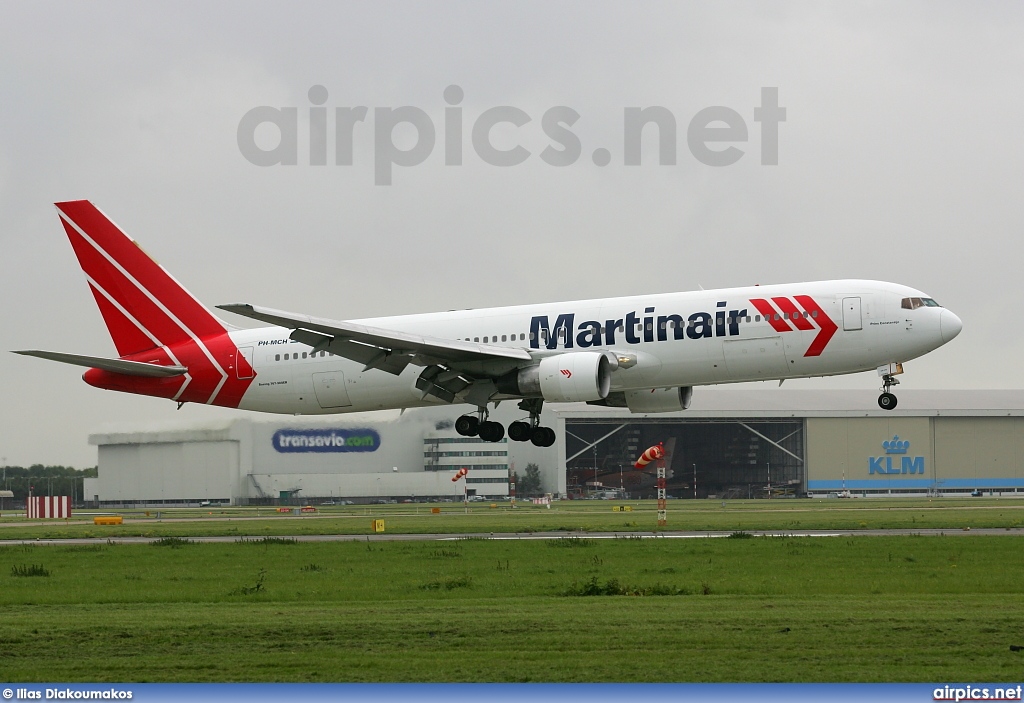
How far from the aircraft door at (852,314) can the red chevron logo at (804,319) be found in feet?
1.31

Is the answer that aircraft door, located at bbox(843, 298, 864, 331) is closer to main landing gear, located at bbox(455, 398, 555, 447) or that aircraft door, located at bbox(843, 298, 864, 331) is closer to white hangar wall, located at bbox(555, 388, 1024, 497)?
main landing gear, located at bbox(455, 398, 555, 447)

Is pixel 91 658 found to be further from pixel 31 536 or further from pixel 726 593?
pixel 31 536

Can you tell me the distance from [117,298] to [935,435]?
383 ft

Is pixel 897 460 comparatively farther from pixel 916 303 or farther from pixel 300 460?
pixel 916 303

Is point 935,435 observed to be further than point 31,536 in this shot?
Yes

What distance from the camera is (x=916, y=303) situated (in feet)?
136

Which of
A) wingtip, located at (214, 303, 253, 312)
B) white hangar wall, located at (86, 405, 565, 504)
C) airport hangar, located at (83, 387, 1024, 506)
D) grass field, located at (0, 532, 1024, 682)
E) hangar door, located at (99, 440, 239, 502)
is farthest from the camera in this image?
airport hangar, located at (83, 387, 1024, 506)

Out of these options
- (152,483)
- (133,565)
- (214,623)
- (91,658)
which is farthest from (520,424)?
(152,483)

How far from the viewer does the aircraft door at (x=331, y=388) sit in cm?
4803

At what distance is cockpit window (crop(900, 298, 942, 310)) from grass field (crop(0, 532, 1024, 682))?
26.0ft

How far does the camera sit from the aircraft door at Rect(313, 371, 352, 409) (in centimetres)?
4803

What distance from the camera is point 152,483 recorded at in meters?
111

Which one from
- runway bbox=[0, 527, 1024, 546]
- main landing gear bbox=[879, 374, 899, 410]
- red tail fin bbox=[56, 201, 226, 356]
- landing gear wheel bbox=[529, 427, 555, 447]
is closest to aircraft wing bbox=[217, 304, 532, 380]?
landing gear wheel bbox=[529, 427, 555, 447]

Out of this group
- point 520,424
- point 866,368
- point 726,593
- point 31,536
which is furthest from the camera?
point 31,536
